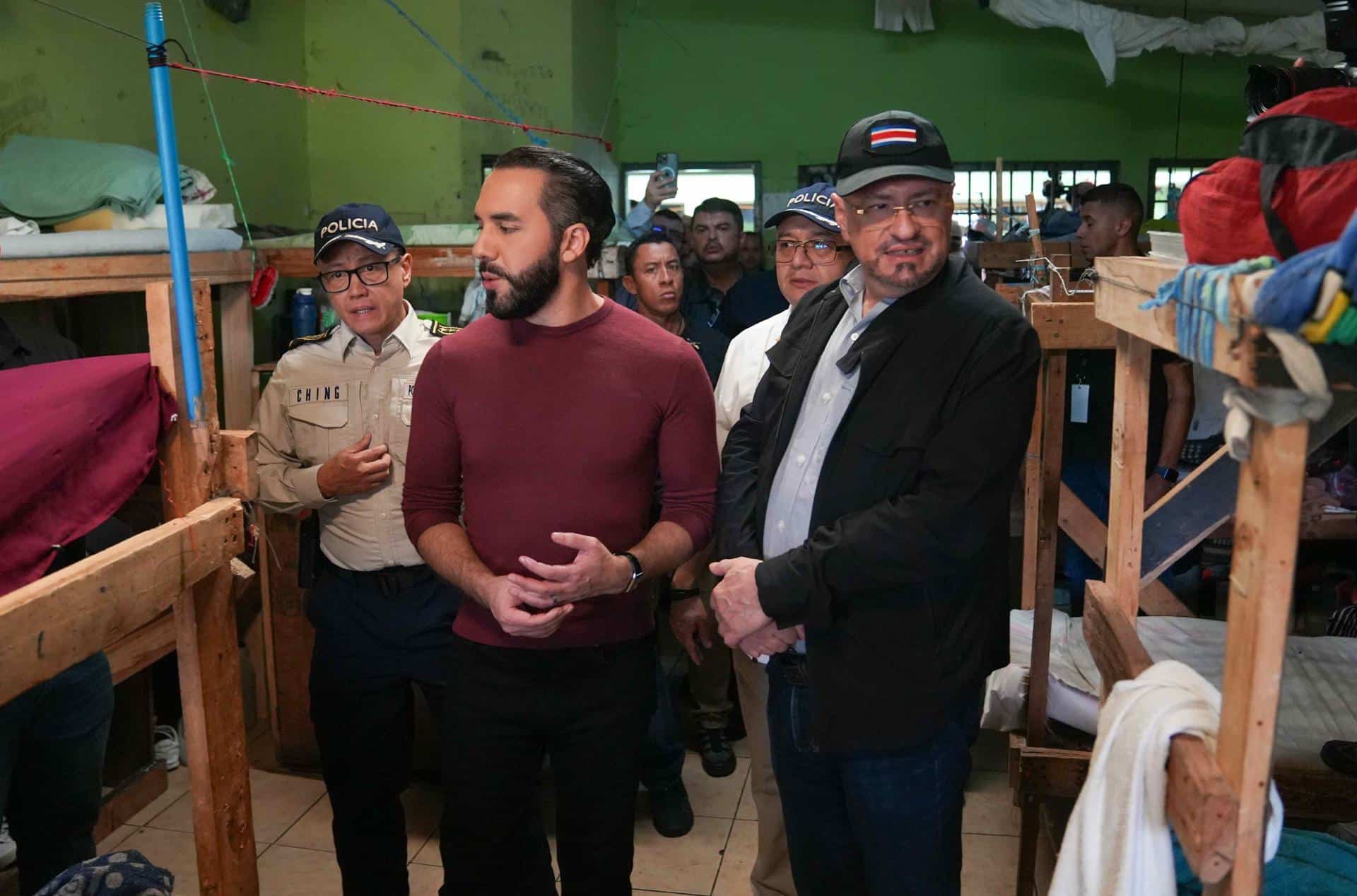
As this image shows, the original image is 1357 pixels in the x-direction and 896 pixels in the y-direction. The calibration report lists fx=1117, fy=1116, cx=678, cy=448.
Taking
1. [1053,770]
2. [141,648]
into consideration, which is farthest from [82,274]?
[1053,770]

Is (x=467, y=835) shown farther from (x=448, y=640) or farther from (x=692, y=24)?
(x=692, y=24)

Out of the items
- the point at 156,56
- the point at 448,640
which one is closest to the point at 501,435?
the point at 448,640

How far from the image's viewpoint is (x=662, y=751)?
10.4ft

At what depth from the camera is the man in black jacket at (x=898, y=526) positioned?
1.68 m

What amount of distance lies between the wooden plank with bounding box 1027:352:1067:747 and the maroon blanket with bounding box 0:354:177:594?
69.3 inches

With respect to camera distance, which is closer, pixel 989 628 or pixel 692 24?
pixel 989 628

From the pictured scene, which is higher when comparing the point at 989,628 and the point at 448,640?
the point at 989,628

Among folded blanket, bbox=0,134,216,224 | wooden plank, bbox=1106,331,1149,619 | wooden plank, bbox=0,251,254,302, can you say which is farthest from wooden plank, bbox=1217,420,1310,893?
folded blanket, bbox=0,134,216,224

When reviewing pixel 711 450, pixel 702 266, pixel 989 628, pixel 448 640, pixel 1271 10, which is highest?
pixel 1271 10

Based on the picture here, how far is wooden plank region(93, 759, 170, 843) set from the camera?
10.4ft

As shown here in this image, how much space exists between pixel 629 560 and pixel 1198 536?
3.63 feet

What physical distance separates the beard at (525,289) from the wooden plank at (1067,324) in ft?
3.28

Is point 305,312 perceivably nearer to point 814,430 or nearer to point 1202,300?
point 814,430

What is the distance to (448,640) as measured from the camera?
7.96ft
